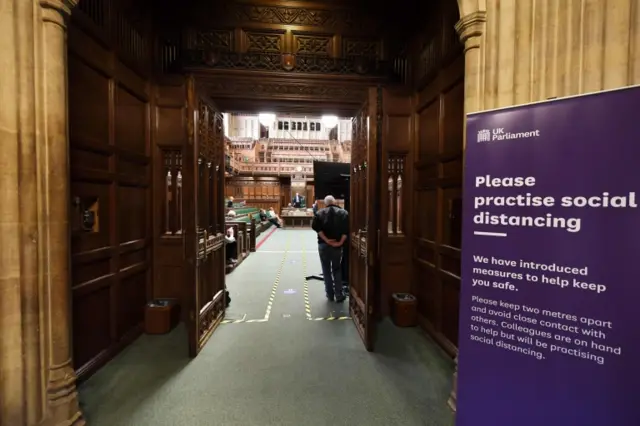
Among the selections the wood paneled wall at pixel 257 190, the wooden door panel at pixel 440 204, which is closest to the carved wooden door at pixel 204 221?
the wooden door panel at pixel 440 204

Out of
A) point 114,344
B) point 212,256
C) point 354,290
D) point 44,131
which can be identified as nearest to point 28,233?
point 44,131

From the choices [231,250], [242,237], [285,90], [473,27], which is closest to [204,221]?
[285,90]

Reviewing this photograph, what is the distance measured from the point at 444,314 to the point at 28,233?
3.32m

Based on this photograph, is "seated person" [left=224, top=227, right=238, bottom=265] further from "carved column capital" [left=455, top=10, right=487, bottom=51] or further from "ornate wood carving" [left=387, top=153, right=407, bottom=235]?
"carved column capital" [left=455, top=10, right=487, bottom=51]

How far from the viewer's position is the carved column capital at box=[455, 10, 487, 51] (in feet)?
6.22

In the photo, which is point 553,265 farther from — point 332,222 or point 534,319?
point 332,222

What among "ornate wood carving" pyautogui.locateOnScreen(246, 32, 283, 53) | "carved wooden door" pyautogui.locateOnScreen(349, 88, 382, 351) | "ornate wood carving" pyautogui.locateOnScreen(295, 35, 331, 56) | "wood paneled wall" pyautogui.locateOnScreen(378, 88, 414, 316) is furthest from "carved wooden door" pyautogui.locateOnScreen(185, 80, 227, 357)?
"wood paneled wall" pyautogui.locateOnScreen(378, 88, 414, 316)

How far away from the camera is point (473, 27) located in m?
1.92

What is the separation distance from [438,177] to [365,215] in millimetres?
937

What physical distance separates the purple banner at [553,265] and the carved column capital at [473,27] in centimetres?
76

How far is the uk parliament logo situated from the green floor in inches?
73.6

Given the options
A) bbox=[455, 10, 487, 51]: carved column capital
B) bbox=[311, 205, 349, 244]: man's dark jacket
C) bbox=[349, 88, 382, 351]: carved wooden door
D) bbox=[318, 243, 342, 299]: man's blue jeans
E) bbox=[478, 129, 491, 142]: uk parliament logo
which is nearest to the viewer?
bbox=[478, 129, 491, 142]: uk parliament logo

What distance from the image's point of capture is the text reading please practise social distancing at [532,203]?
3.84 ft

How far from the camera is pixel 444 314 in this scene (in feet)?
9.91
